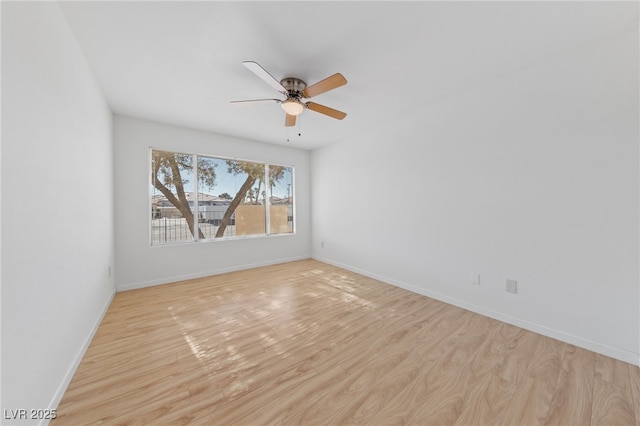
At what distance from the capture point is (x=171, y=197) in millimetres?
3709

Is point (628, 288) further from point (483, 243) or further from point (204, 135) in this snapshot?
point (204, 135)

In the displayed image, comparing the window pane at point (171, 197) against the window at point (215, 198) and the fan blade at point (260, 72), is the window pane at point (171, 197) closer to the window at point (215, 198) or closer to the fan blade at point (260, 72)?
the window at point (215, 198)

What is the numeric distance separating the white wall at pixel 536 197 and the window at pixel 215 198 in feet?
→ 8.06

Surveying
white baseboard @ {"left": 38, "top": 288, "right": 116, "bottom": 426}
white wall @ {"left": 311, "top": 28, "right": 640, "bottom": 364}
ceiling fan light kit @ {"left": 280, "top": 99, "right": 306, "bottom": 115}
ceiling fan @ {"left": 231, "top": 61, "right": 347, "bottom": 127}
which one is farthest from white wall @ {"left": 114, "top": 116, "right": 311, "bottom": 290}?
white wall @ {"left": 311, "top": 28, "right": 640, "bottom": 364}

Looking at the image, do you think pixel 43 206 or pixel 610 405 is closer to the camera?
pixel 43 206

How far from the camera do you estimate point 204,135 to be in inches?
152

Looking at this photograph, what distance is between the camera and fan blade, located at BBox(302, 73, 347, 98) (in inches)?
73.1

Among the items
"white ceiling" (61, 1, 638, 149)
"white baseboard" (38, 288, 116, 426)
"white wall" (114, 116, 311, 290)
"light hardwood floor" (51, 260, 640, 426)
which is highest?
"white ceiling" (61, 1, 638, 149)

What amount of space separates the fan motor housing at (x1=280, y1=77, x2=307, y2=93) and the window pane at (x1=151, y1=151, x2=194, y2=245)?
2.39m

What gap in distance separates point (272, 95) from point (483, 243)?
2902 millimetres

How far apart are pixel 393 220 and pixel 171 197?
3534 mm

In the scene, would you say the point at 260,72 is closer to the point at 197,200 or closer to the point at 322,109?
the point at 322,109

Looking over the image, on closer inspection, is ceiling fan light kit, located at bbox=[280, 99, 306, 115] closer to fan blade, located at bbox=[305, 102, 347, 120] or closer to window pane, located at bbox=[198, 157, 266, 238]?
fan blade, located at bbox=[305, 102, 347, 120]

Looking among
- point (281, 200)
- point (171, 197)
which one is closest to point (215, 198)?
point (171, 197)
